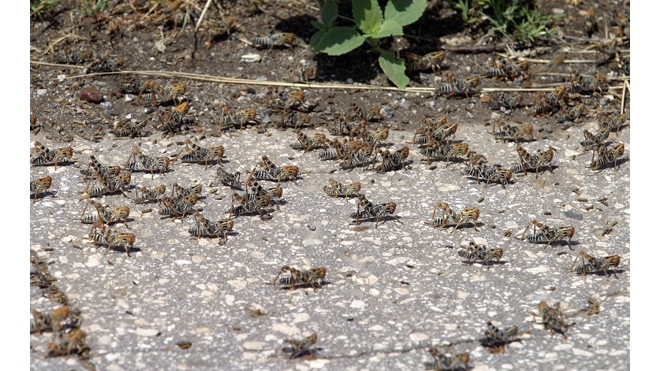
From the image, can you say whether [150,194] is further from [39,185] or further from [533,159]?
[533,159]

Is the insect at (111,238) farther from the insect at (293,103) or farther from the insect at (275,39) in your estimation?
the insect at (275,39)

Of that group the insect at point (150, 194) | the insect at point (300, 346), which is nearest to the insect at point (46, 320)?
the insect at point (300, 346)

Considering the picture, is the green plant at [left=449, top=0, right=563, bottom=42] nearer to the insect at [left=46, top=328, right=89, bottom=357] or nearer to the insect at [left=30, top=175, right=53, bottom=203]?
the insect at [left=30, top=175, right=53, bottom=203]

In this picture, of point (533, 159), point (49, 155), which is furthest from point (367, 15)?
point (49, 155)

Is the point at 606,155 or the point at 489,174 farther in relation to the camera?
the point at 606,155

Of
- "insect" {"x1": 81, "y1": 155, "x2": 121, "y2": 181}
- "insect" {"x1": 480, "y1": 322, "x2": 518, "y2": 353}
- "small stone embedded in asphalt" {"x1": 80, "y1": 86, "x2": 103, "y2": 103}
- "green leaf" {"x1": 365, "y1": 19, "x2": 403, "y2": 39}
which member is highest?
"green leaf" {"x1": 365, "y1": 19, "x2": 403, "y2": 39}

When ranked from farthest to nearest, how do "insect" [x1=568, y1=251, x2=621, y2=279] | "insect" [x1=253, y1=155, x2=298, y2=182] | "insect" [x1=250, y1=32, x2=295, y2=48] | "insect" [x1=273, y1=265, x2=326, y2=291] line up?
"insect" [x1=250, y1=32, x2=295, y2=48], "insect" [x1=253, y1=155, x2=298, y2=182], "insect" [x1=568, y1=251, x2=621, y2=279], "insect" [x1=273, y1=265, x2=326, y2=291]

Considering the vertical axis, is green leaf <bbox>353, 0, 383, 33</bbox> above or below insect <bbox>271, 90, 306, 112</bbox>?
above

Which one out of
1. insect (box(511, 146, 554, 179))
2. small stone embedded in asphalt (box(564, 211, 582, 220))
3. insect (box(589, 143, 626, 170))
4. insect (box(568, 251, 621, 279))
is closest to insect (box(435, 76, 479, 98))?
insect (box(511, 146, 554, 179))
